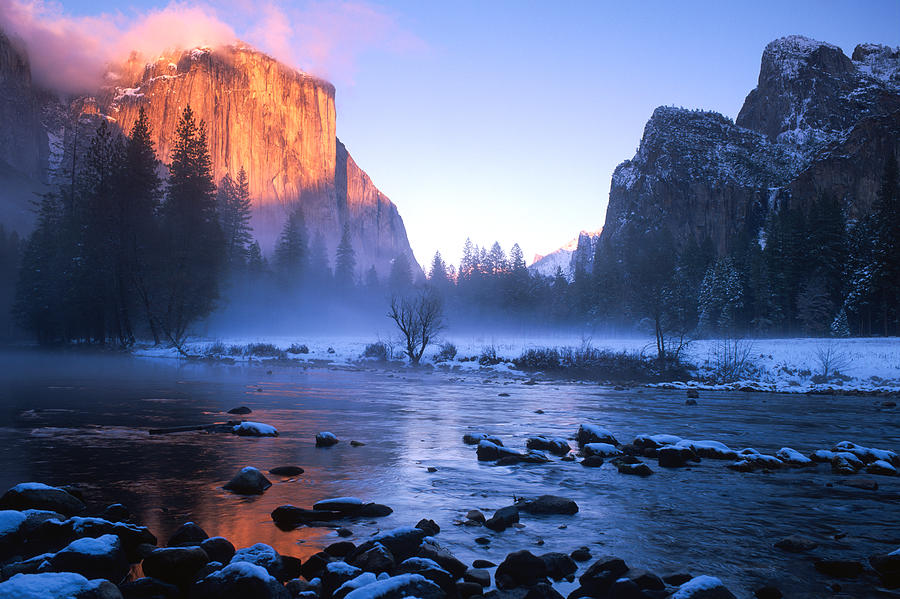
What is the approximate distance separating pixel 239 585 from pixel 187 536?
1.43 m

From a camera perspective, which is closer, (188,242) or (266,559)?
(266,559)

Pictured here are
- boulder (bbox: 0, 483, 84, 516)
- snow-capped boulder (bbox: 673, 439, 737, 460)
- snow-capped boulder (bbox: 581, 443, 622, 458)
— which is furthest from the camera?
snow-capped boulder (bbox: 581, 443, 622, 458)

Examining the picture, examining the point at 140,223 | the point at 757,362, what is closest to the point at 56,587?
the point at 757,362

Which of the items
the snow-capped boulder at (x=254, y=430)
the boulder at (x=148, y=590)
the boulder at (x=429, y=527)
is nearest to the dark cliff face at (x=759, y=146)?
the snow-capped boulder at (x=254, y=430)

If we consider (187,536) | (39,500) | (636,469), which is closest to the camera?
(187,536)

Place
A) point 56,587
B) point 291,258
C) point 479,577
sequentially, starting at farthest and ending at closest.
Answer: point 291,258
point 479,577
point 56,587

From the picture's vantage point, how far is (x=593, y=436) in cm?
1041

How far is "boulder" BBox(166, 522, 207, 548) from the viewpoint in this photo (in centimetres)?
443

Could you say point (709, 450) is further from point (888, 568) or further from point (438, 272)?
point (438, 272)

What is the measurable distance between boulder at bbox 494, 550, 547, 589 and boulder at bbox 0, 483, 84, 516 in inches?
179

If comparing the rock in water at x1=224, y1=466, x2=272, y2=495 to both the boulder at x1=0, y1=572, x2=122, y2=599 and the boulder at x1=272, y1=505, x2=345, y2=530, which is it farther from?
the boulder at x1=0, y1=572, x2=122, y2=599

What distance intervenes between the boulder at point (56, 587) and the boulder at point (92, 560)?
2.16 ft

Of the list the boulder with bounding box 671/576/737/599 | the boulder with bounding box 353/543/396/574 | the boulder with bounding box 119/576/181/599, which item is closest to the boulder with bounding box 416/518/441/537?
the boulder with bounding box 353/543/396/574

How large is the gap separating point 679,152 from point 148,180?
156567 mm
